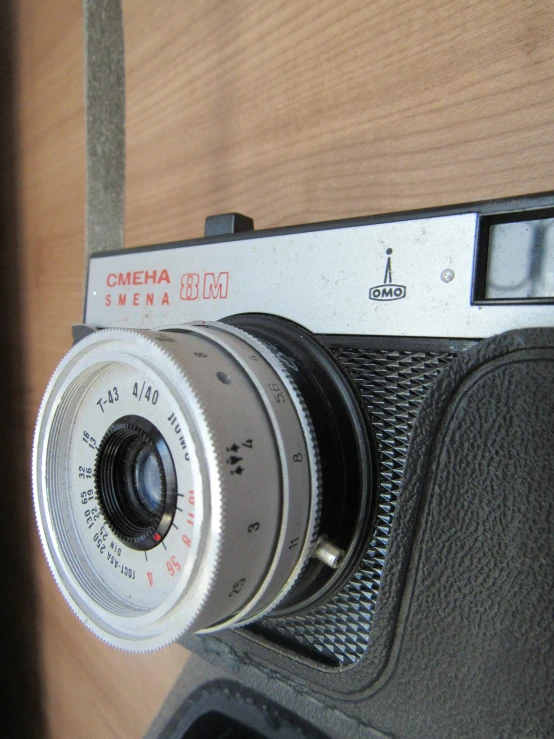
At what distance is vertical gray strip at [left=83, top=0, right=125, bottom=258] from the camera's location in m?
0.44

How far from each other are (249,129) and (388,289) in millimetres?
192

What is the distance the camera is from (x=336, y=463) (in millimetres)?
238

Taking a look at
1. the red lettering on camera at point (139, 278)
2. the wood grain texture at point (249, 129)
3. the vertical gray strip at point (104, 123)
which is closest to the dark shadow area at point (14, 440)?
the wood grain texture at point (249, 129)

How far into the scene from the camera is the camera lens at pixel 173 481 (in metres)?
0.20

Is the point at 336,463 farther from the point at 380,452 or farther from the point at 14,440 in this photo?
the point at 14,440

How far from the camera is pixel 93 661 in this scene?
20.4 inches

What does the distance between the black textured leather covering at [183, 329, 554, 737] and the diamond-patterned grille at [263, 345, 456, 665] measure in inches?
0.9

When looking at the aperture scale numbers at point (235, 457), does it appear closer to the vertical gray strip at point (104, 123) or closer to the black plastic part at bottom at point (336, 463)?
the black plastic part at bottom at point (336, 463)

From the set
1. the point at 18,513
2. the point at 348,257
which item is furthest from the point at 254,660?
the point at 18,513

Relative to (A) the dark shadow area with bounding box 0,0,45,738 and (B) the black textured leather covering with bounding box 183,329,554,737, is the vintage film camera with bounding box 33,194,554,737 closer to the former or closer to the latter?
(B) the black textured leather covering with bounding box 183,329,554,737

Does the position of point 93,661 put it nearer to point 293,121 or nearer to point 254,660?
point 254,660

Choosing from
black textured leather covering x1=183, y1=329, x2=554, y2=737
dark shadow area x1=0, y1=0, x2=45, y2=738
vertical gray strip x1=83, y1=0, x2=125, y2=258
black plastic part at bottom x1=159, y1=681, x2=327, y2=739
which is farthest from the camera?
dark shadow area x1=0, y1=0, x2=45, y2=738

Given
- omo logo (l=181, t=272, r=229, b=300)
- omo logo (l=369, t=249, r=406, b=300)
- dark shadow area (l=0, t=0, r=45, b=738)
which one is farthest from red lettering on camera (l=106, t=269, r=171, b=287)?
dark shadow area (l=0, t=0, r=45, b=738)

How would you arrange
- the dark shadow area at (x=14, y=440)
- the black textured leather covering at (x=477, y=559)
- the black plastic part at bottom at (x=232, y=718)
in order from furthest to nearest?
the dark shadow area at (x=14, y=440)
the black plastic part at bottom at (x=232, y=718)
the black textured leather covering at (x=477, y=559)
